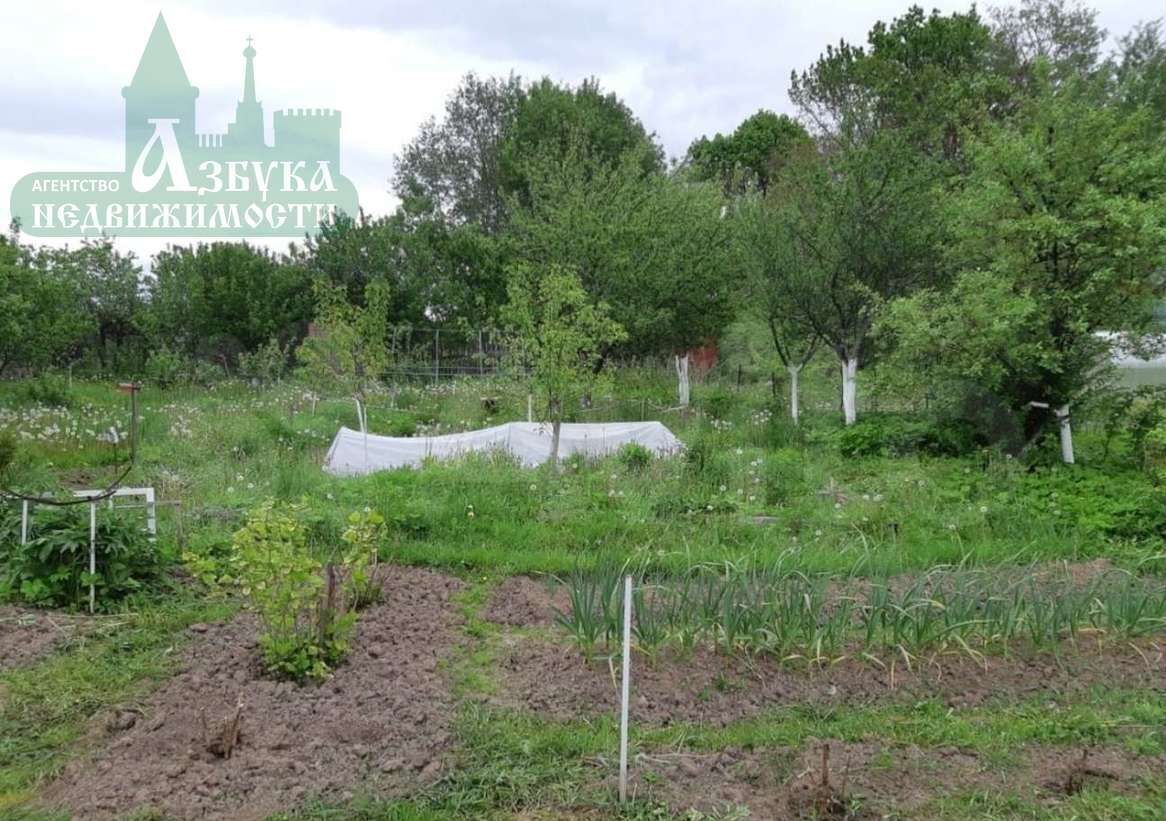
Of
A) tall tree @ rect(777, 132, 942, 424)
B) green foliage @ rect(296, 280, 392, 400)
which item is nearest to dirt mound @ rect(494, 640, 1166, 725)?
tall tree @ rect(777, 132, 942, 424)

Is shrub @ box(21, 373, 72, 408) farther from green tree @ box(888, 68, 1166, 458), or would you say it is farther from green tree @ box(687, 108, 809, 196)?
A: green tree @ box(687, 108, 809, 196)

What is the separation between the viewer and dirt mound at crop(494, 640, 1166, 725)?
10.7 feet

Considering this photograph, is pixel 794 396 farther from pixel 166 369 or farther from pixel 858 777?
pixel 166 369

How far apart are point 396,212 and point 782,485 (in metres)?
15.6

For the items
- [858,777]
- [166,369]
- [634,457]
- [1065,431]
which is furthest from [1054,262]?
[166,369]

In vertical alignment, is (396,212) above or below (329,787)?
above

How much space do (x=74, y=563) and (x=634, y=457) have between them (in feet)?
16.0

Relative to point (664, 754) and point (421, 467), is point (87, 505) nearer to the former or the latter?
point (421, 467)

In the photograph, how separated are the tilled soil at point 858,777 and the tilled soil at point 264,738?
86cm

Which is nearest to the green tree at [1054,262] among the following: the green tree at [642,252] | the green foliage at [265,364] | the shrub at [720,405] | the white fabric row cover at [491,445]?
the white fabric row cover at [491,445]

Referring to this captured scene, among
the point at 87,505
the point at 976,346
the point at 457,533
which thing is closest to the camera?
the point at 87,505

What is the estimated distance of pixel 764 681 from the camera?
3438 millimetres

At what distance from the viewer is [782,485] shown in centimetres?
720

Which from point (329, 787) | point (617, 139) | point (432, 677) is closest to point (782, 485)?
point (432, 677)
